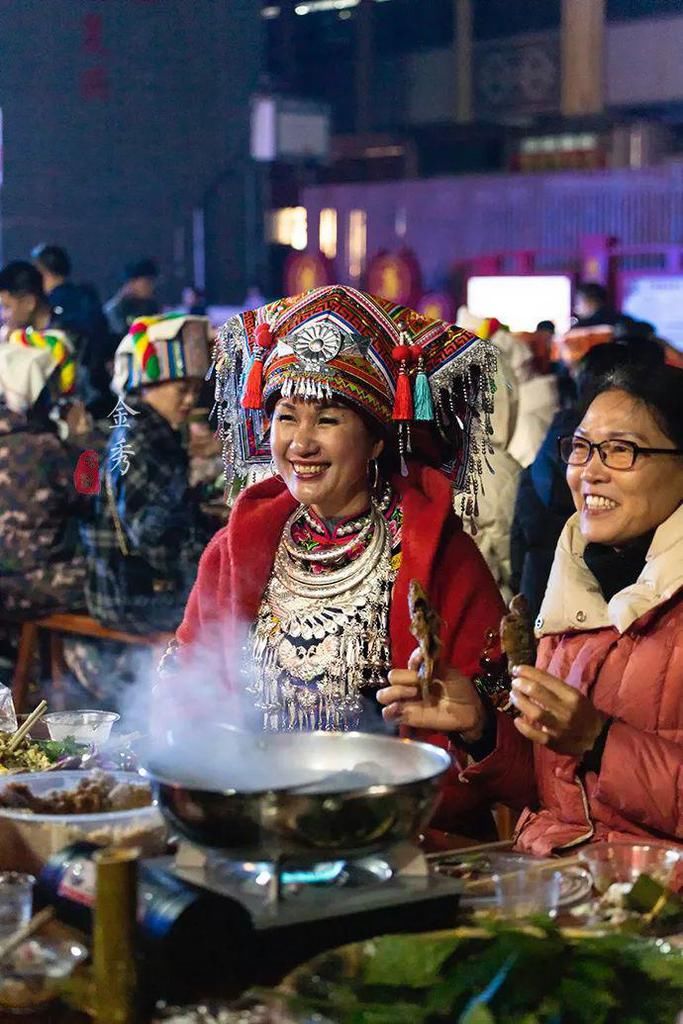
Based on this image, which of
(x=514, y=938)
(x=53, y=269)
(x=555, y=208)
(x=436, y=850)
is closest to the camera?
(x=514, y=938)

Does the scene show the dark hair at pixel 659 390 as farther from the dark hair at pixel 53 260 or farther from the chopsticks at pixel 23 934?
the dark hair at pixel 53 260

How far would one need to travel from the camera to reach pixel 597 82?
43.6 feet

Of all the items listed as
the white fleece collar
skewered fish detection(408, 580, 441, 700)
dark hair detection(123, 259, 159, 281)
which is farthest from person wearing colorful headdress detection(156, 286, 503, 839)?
dark hair detection(123, 259, 159, 281)

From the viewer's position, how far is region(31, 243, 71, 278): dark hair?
8492 mm

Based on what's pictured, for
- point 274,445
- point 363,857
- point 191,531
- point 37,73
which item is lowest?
point 191,531

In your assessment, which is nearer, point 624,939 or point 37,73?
point 624,939

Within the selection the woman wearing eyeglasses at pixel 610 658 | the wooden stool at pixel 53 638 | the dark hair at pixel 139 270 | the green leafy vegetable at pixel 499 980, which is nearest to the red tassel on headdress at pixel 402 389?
the woman wearing eyeglasses at pixel 610 658

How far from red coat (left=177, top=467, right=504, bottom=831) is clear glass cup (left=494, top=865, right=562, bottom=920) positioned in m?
0.74

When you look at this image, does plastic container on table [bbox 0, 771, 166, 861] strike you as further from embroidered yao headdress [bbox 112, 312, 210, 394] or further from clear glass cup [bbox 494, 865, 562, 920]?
embroidered yao headdress [bbox 112, 312, 210, 394]

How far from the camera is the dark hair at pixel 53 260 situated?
334 inches

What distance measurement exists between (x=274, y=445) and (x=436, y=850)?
84 cm

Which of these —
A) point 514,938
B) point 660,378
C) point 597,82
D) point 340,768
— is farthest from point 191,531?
point 597,82

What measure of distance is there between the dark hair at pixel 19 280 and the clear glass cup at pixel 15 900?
554 centimetres

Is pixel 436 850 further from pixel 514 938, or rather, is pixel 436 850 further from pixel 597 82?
pixel 597 82
